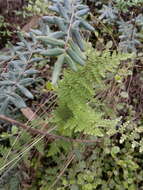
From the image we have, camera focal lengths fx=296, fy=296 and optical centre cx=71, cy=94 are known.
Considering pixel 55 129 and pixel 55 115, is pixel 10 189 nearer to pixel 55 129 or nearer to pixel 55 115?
pixel 55 129

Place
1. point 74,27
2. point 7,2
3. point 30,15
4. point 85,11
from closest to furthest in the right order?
point 74,27 < point 85,11 < point 30,15 < point 7,2

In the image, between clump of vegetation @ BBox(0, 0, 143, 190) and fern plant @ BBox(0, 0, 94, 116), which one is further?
clump of vegetation @ BBox(0, 0, 143, 190)

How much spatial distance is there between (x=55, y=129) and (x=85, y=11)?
58 centimetres

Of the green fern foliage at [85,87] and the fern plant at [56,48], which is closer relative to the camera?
the fern plant at [56,48]

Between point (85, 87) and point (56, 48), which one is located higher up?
point (56, 48)

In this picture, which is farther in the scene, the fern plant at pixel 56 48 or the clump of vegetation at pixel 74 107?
the clump of vegetation at pixel 74 107

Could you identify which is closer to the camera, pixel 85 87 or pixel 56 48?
pixel 56 48

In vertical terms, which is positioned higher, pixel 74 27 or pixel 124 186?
pixel 74 27

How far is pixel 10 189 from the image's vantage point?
157 centimetres

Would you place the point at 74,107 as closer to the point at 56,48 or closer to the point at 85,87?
the point at 85,87

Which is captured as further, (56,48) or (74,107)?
(74,107)

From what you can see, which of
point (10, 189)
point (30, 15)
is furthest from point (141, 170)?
point (30, 15)

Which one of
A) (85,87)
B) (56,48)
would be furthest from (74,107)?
(56,48)

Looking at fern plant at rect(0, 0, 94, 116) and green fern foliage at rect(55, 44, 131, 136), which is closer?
fern plant at rect(0, 0, 94, 116)
